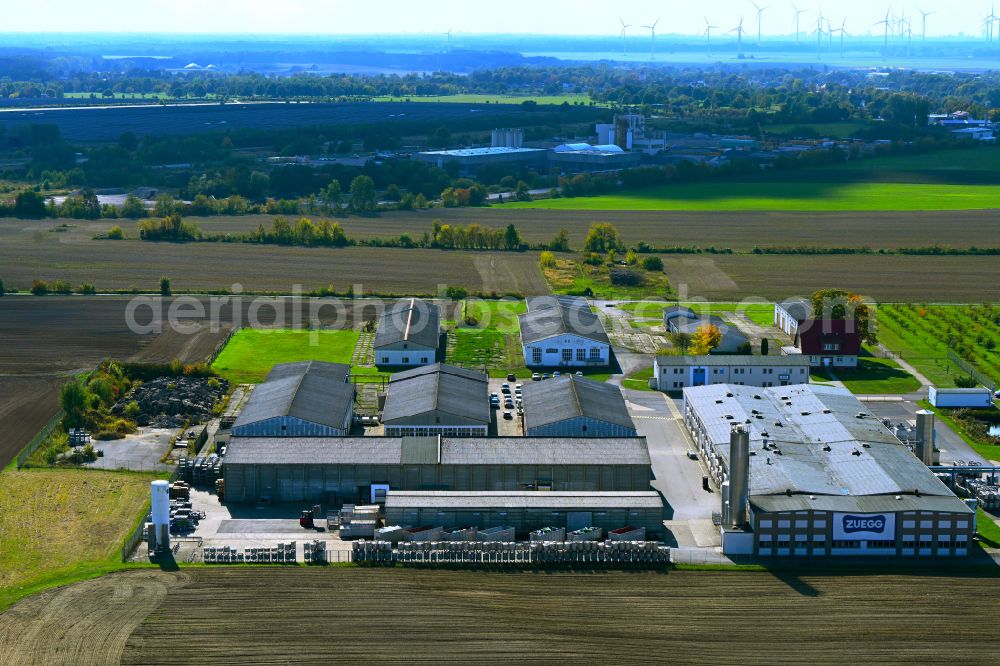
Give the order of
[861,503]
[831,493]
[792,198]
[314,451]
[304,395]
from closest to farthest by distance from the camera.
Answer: [861,503] < [831,493] < [314,451] < [304,395] < [792,198]

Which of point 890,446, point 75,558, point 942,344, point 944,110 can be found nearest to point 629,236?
point 942,344

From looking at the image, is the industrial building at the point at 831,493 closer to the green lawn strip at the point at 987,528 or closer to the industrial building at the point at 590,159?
the green lawn strip at the point at 987,528

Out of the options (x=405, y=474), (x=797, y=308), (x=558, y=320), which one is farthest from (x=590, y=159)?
(x=405, y=474)

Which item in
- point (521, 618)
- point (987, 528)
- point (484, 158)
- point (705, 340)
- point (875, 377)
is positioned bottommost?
point (987, 528)

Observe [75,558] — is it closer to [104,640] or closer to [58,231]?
[104,640]

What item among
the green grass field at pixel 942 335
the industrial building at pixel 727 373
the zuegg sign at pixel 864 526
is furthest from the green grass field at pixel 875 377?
the zuegg sign at pixel 864 526

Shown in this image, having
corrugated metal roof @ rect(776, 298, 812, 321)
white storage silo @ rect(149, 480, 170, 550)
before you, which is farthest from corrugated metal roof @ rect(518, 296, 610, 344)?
white storage silo @ rect(149, 480, 170, 550)

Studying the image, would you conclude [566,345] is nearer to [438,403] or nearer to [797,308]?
[438,403]
